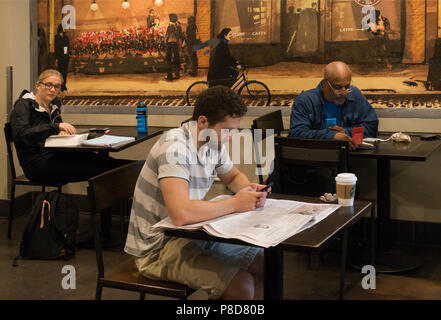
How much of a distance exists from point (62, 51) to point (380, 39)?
2825 millimetres

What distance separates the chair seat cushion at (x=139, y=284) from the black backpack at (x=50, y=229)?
1782mm

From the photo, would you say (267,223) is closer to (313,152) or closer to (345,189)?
(345,189)

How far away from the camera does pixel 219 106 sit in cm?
257

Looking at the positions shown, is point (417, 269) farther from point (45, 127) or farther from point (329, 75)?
point (45, 127)

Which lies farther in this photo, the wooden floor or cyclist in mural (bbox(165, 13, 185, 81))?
cyclist in mural (bbox(165, 13, 185, 81))

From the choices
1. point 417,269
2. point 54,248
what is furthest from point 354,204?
point 54,248

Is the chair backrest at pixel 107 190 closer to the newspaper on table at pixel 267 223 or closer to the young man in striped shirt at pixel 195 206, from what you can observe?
the young man in striped shirt at pixel 195 206

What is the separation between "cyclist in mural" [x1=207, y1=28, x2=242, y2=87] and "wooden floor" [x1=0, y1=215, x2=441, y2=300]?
158 centimetres

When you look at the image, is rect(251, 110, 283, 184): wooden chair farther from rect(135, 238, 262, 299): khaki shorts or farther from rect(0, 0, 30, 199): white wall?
rect(0, 0, 30, 199): white wall

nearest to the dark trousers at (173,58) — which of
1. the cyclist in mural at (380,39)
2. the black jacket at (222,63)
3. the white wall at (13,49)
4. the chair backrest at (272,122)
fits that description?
the black jacket at (222,63)

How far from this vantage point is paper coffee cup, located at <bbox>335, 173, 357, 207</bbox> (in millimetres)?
2535

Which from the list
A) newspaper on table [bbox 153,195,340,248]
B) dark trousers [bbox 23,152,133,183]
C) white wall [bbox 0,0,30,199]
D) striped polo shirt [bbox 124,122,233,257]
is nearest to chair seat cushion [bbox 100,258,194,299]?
striped polo shirt [bbox 124,122,233,257]

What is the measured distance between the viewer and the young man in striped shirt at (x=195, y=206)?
2.37m

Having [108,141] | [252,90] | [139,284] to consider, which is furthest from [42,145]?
[139,284]
